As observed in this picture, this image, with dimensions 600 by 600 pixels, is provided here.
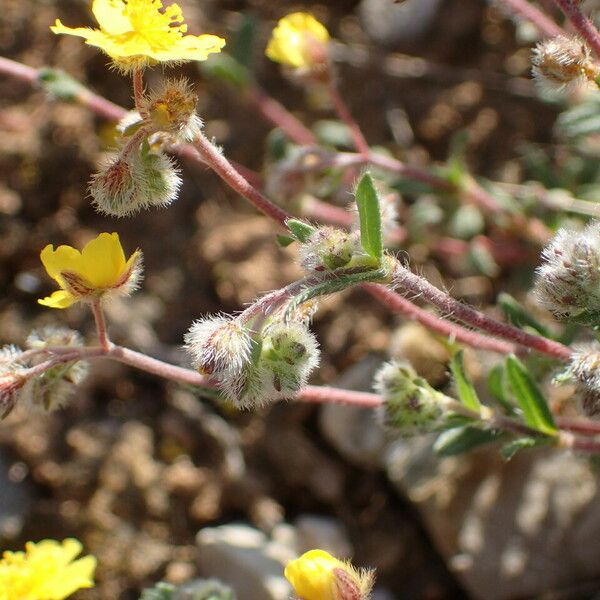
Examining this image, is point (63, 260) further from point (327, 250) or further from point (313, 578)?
point (313, 578)

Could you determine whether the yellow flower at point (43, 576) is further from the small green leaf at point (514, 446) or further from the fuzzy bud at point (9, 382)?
the small green leaf at point (514, 446)

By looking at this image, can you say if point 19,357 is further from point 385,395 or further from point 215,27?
point 215,27

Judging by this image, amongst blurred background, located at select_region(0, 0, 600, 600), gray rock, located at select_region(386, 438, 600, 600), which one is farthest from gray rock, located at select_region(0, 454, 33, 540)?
gray rock, located at select_region(386, 438, 600, 600)

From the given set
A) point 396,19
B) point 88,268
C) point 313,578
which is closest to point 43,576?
point 313,578

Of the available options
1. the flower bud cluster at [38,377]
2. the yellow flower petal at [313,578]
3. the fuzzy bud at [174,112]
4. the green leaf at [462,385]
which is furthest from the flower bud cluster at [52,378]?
the green leaf at [462,385]

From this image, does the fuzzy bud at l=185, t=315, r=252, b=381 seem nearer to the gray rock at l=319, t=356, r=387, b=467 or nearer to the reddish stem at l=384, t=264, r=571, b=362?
the reddish stem at l=384, t=264, r=571, b=362
